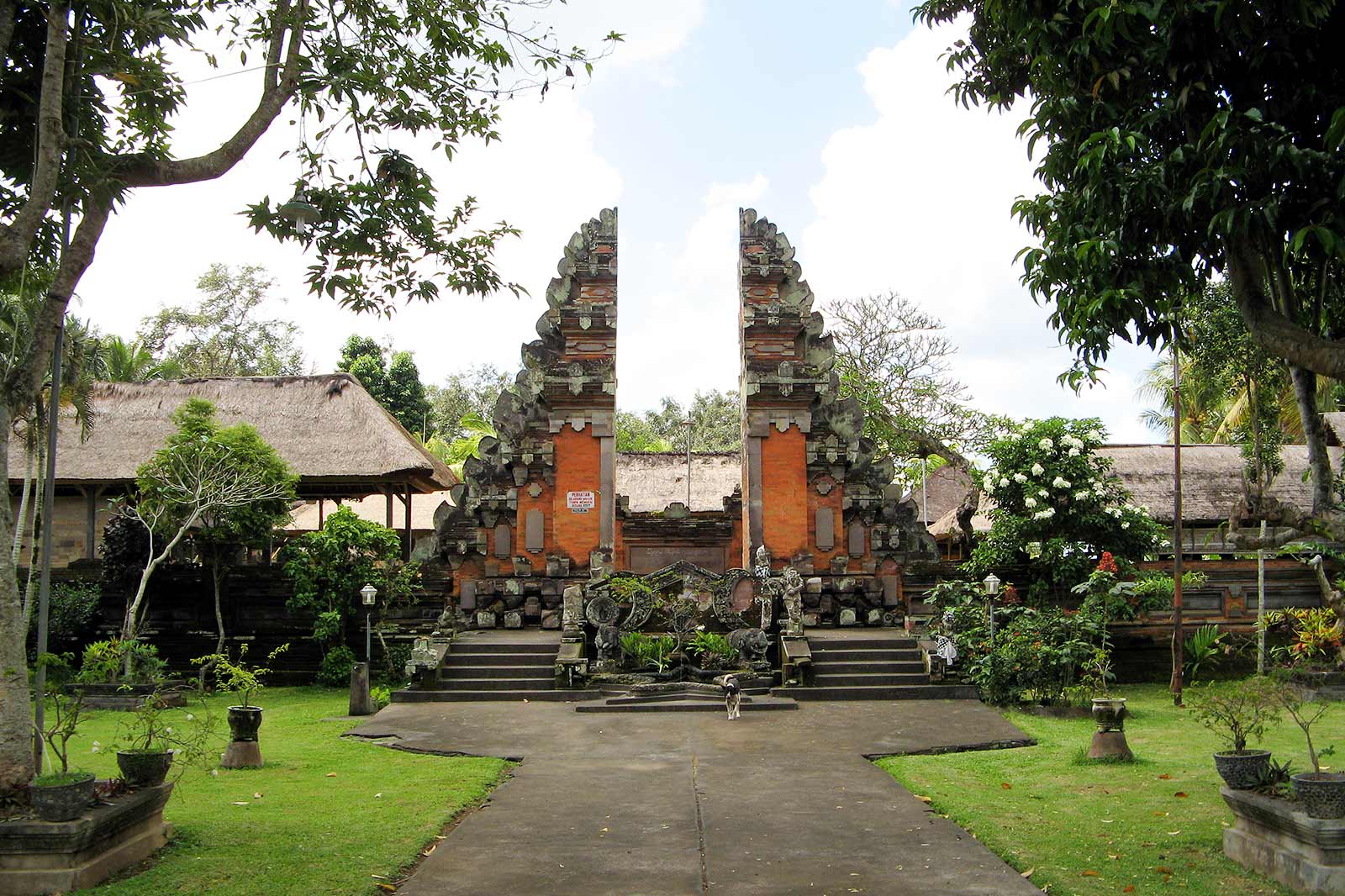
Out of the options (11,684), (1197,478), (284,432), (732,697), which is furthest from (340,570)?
(1197,478)

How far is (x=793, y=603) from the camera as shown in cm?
1725

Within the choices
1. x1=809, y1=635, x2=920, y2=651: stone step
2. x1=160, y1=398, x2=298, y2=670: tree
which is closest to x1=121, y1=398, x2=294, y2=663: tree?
x1=160, y1=398, x2=298, y2=670: tree

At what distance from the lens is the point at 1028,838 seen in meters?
7.54

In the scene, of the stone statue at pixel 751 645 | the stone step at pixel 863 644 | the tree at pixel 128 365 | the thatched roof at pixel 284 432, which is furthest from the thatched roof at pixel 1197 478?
the tree at pixel 128 365

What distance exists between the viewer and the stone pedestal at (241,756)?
10.7 meters

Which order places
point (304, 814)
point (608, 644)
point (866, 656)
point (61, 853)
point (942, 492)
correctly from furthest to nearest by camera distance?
point (942, 492)
point (866, 656)
point (608, 644)
point (304, 814)
point (61, 853)

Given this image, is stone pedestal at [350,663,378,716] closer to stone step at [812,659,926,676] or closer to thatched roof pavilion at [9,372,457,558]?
stone step at [812,659,926,676]

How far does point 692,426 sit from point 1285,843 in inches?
1606

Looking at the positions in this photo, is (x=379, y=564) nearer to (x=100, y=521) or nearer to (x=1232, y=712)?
(x=100, y=521)

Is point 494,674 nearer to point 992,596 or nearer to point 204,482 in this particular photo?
point 204,482

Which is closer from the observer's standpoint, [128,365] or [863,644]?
[863,644]

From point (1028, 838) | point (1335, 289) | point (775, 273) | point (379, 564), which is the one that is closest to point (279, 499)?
point (379, 564)

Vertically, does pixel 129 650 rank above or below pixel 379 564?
below

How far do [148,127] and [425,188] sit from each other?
2.09 m
